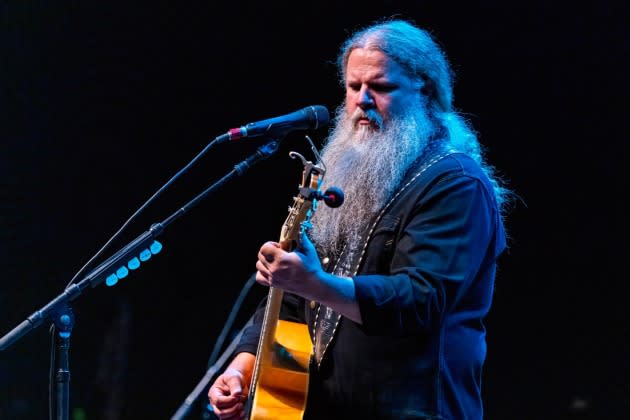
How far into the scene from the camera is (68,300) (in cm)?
220

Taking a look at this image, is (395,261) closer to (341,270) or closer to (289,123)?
(341,270)

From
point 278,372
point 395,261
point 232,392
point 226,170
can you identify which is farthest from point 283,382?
point 226,170

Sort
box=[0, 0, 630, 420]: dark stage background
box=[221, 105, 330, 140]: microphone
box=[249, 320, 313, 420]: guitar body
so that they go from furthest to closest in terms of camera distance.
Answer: box=[0, 0, 630, 420]: dark stage background
box=[221, 105, 330, 140]: microphone
box=[249, 320, 313, 420]: guitar body

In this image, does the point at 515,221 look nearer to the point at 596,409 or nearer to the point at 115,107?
the point at 596,409

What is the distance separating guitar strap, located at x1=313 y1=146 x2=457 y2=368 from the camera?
80.2 inches

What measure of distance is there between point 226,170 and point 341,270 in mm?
1899

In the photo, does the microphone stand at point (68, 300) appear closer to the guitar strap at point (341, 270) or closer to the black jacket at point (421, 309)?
the guitar strap at point (341, 270)

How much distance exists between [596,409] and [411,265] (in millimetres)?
2272

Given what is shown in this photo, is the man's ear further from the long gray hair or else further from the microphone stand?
the microphone stand

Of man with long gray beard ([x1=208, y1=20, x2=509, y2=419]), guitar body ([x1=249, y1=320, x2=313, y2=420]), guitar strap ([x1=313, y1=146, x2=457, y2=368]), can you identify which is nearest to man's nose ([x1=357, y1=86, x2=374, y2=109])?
man with long gray beard ([x1=208, y1=20, x2=509, y2=419])

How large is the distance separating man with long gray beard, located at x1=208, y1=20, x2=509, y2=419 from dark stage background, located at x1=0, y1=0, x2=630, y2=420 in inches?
54.1

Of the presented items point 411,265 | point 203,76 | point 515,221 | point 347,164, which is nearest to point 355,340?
point 411,265

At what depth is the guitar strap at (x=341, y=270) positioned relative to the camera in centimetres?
204

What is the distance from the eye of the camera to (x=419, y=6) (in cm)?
372
